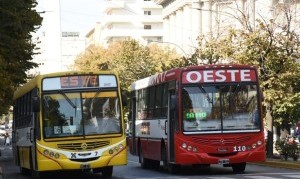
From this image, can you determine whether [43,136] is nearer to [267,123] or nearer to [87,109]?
[87,109]

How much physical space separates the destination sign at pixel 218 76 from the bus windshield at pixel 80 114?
96.5 inches

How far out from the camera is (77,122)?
2081 cm

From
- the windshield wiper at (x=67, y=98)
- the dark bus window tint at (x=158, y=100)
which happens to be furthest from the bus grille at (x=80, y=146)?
the dark bus window tint at (x=158, y=100)

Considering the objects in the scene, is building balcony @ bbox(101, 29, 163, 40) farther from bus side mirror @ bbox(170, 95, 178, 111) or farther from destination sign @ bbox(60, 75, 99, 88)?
destination sign @ bbox(60, 75, 99, 88)

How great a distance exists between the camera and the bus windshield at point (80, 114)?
20750mm

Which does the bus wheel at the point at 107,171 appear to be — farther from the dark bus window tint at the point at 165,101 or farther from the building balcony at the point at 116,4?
the building balcony at the point at 116,4

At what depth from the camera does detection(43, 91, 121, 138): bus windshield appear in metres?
20.8

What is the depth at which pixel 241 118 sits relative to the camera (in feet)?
72.9

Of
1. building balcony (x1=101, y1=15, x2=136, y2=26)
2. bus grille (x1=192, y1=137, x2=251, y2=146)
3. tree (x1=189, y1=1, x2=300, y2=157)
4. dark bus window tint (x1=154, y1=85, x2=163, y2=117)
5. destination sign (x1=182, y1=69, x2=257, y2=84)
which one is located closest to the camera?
bus grille (x1=192, y1=137, x2=251, y2=146)

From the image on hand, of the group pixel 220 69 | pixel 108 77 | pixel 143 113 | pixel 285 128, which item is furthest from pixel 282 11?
pixel 108 77

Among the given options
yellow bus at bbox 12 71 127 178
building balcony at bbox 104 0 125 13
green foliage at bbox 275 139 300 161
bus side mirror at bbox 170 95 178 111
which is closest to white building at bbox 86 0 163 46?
building balcony at bbox 104 0 125 13

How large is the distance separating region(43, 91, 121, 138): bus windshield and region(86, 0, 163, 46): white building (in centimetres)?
11818

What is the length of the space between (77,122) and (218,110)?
406cm

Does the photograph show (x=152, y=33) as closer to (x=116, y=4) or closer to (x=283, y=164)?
(x=116, y=4)
